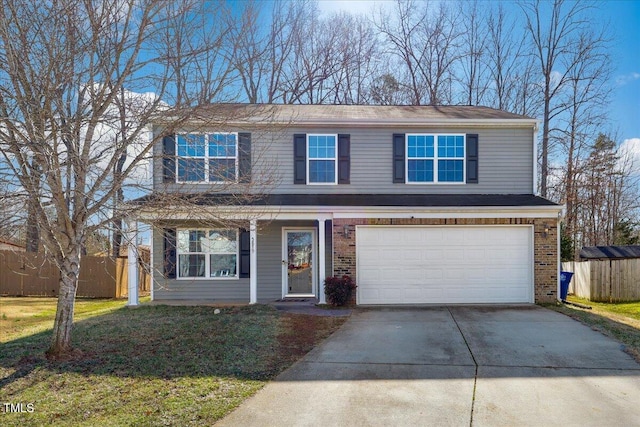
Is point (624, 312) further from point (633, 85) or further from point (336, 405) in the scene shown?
point (633, 85)

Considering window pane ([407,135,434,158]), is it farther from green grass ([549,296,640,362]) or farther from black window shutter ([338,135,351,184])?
green grass ([549,296,640,362])

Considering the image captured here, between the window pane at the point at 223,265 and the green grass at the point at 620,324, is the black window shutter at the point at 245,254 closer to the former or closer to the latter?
the window pane at the point at 223,265

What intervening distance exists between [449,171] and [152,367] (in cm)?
925

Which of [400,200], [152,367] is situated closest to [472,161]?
[400,200]

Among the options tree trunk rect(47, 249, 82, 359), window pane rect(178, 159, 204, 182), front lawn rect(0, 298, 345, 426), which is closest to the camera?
front lawn rect(0, 298, 345, 426)

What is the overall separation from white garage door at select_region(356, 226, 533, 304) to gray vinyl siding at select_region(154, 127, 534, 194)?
1.69 meters

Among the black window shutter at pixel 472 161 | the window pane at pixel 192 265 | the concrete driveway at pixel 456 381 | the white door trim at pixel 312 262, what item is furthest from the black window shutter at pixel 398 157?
the window pane at pixel 192 265

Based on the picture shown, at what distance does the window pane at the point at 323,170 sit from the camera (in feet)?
39.1

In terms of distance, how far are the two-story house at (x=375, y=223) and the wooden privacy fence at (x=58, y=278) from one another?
5.85 meters

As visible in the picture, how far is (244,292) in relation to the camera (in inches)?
461

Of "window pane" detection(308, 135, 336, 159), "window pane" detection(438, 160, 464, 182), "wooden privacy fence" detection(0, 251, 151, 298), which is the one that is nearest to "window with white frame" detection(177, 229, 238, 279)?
"window pane" detection(308, 135, 336, 159)

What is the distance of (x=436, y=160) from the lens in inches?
468

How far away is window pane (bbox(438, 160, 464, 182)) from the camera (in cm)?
1190

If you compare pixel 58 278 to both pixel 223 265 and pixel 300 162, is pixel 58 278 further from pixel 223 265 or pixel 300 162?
pixel 300 162
